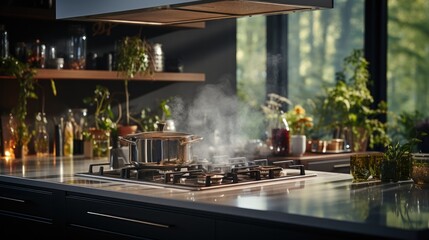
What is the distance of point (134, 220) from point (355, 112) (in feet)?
9.11

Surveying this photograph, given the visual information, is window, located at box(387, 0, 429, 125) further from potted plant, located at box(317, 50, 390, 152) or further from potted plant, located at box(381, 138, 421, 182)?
potted plant, located at box(381, 138, 421, 182)

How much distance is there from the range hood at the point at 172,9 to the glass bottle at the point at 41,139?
1065mm

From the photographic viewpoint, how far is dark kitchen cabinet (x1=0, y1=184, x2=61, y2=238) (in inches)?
142

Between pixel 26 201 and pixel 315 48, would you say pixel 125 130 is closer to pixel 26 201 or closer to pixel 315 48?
pixel 26 201

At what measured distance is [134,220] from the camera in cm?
314

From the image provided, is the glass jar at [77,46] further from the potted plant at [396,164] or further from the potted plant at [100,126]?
the potted plant at [396,164]

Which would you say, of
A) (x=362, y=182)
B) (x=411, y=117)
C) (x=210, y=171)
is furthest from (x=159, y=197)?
(x=411, y=117)

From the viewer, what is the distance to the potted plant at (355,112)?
18.1 feet

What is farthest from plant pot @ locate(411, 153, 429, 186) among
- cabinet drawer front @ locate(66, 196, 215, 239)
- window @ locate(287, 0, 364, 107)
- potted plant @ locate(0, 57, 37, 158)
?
window @ locate(287, 0, 364, 107)

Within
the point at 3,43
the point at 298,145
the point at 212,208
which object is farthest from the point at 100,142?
the point at 212,208

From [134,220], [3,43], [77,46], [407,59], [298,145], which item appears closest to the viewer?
[134,220]

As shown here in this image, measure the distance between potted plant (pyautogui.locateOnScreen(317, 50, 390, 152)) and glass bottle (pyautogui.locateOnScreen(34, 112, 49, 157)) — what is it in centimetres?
190

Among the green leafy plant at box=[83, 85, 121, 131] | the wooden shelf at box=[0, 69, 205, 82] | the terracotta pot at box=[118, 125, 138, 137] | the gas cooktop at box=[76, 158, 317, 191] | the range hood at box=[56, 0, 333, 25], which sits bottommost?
the gas cooktop at box=[76, 158, 317, 191]

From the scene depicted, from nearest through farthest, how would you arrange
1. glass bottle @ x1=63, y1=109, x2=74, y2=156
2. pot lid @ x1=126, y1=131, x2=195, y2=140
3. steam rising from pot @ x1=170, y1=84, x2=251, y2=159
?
pot lid @ x1=126, y1=131, x2=195, y2=140
glass bottle @ x1=63, y1=109, x2=74, y2=156
steam rising from pot @ x1=170, y1=84, x2=251, y2=159
